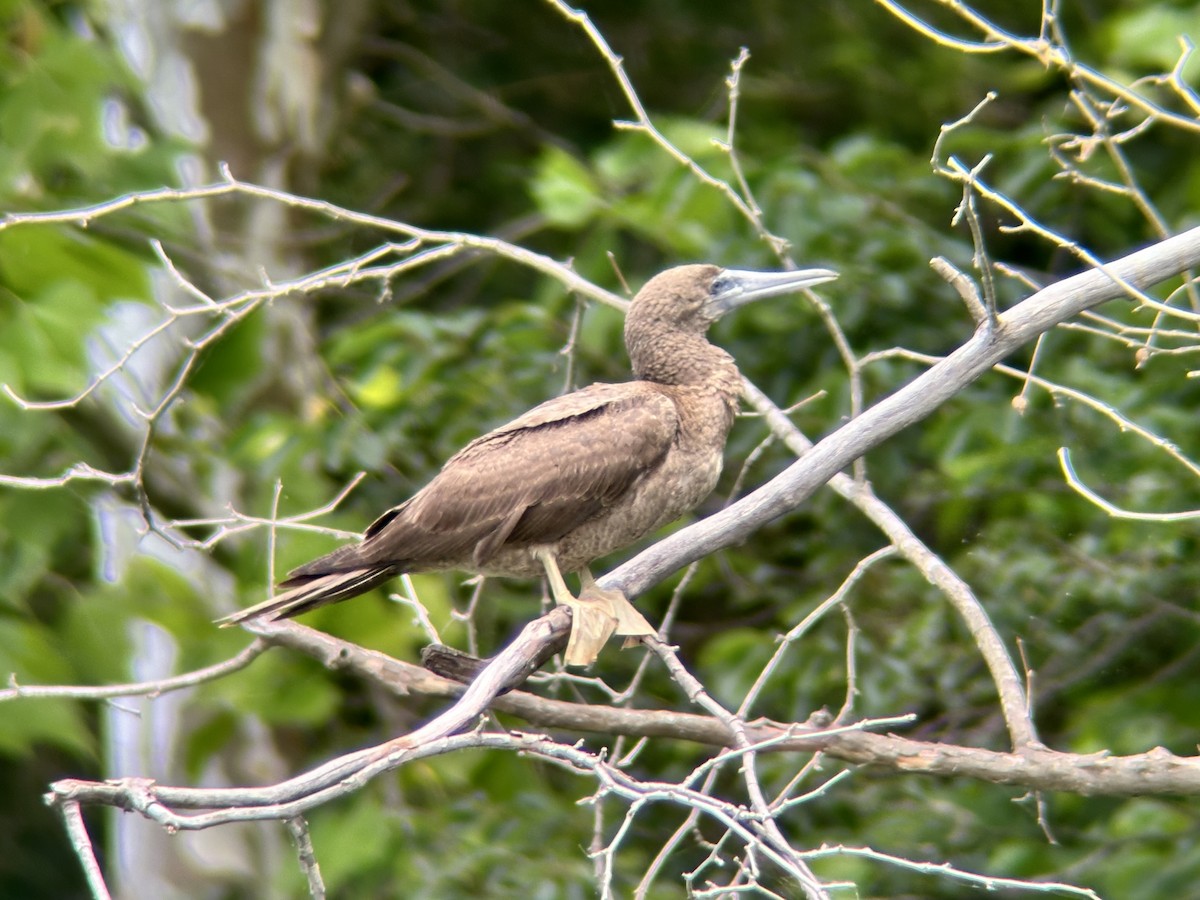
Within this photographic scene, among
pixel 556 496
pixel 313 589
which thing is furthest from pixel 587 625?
pixel 313 589

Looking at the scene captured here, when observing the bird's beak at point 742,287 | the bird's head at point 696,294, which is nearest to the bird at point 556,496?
the bird's head at point 696,294

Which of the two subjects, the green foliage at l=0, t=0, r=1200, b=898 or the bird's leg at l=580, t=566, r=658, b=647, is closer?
the bird's leg at l=580, t=566, r=658, b=647

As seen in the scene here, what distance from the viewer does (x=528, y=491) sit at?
3.37 metres

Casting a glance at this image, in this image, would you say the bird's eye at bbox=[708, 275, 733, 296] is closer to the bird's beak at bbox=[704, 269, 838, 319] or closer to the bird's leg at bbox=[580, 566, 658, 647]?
the bird's beak at bbox=[704, 269, 838, 319]

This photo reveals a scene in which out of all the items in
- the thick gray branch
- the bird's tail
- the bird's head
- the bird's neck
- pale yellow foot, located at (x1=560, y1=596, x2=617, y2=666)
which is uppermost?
the bird's head

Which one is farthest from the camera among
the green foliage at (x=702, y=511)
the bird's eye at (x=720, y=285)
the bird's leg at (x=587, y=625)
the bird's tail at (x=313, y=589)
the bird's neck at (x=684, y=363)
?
the green foliage at (x=702, y=511)

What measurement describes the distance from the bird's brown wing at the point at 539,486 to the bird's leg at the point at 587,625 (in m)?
0.21

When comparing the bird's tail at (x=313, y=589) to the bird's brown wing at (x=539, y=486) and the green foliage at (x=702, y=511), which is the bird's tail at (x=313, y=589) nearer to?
the bird's brown wing at (x=539, y=486)

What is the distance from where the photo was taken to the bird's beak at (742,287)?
152 inches

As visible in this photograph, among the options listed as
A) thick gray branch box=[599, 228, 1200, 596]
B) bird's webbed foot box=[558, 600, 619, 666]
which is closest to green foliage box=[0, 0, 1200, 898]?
bird's webbed foot box=[558, 600, 619, 666]

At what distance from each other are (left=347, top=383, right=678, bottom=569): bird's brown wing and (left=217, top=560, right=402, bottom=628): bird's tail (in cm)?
5

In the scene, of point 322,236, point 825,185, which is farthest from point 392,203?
point 825,185

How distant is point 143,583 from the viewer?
16.2 ft

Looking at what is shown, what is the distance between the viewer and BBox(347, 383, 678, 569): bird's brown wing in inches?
131
